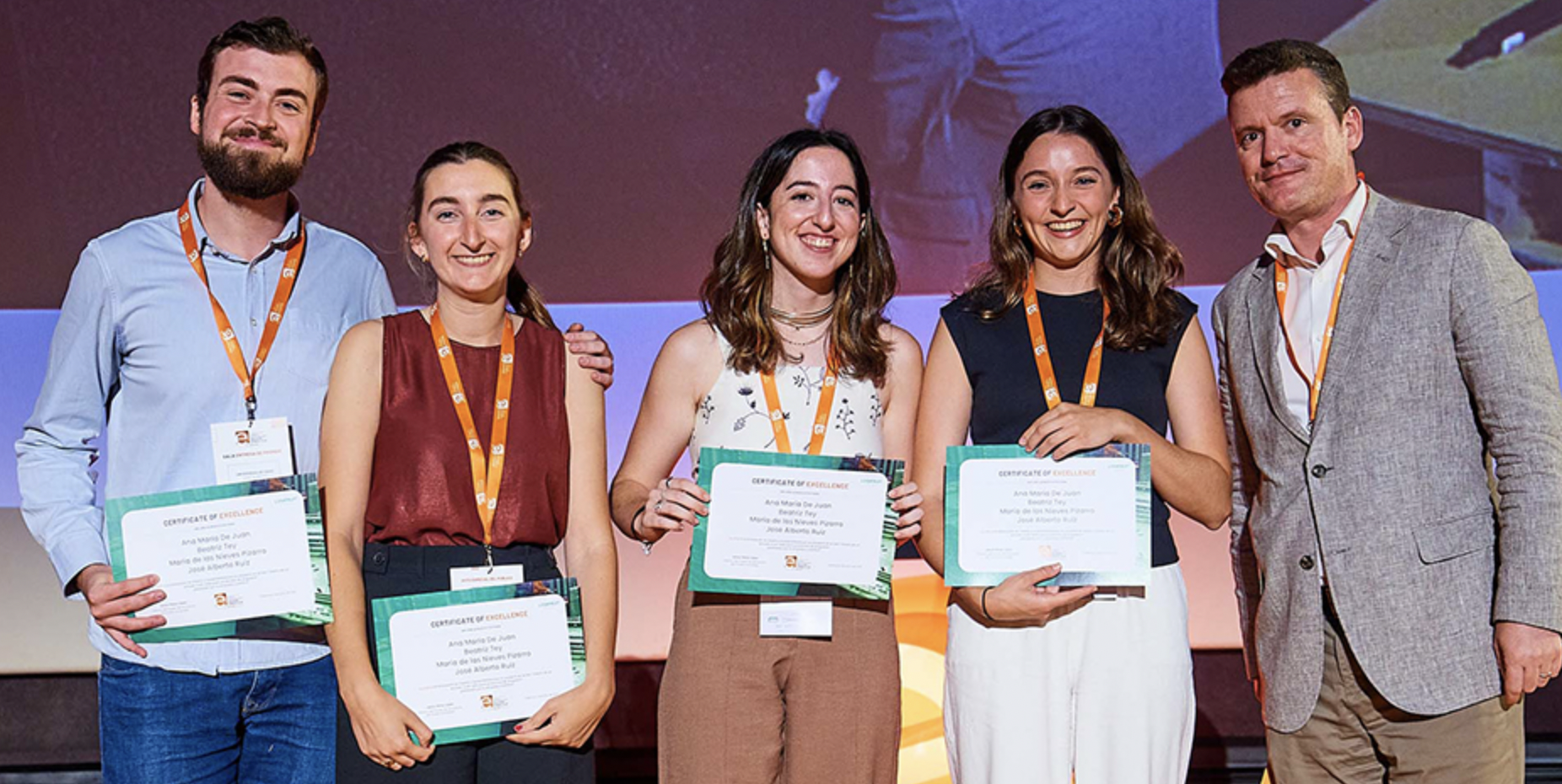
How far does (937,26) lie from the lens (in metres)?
4.32

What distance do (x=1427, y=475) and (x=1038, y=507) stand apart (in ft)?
2.31

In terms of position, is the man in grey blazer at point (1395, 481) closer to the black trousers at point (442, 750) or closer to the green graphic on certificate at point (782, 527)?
the green graphic on certificate at point (782, 527)

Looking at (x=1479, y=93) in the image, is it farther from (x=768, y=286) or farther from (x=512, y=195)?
(x=512, y=195)

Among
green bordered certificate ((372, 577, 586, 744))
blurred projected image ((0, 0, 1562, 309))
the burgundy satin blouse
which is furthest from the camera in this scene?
blurred projected image ((0, 0, 1562, 309))

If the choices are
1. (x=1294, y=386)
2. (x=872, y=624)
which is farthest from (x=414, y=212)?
(x=1294, y=386)

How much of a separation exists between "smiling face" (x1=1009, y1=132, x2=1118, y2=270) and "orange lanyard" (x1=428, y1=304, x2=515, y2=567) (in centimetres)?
107

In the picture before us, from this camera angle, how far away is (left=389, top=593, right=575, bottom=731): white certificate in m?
1.96

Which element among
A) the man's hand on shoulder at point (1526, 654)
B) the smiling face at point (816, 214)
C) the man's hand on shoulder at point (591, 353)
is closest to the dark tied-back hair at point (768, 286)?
the smiling face at point (816, 214)

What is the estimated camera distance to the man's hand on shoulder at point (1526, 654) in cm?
214

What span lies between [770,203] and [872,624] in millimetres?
867

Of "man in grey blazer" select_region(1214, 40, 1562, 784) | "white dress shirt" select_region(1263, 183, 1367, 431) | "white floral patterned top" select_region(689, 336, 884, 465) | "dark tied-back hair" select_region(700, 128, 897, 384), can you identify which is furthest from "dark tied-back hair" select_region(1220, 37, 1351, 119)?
"white floral patterned top" select_region(689, 336, 884, 465)

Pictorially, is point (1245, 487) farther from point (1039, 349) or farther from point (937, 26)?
point (937, 26)

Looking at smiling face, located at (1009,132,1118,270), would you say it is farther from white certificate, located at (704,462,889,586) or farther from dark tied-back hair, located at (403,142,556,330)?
dark tied-back hair, located at (403,142,556,330)

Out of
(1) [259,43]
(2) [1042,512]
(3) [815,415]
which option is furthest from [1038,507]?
(1) [259,43]
